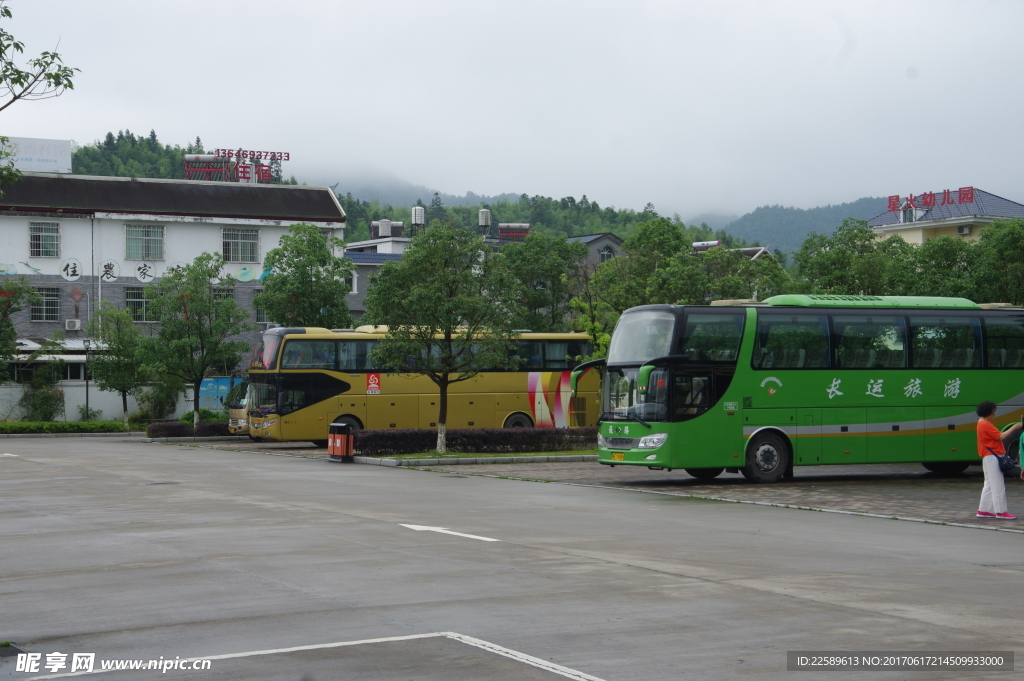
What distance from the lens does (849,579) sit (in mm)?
10203

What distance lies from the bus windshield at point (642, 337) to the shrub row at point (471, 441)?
8.95 meters

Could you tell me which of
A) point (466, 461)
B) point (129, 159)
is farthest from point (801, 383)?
point (129, 159)

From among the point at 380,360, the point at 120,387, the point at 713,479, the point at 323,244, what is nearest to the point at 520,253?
the point at 323,244

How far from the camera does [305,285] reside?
48.0m

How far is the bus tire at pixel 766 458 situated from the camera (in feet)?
74.5

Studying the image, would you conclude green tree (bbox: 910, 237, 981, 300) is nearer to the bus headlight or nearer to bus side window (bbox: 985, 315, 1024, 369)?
bus side window (bbox: 985, 315, 1024, 369)

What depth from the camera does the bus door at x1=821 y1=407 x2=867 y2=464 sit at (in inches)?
910

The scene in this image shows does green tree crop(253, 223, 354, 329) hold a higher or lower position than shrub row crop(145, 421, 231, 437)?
higher

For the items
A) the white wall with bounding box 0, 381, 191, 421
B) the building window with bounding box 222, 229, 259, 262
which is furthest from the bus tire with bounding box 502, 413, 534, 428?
the building window with bounding box 222, 229, 259, 262

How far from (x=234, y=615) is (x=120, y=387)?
46.4 metres

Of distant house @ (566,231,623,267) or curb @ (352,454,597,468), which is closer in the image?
curb @ (352,454,597,468)

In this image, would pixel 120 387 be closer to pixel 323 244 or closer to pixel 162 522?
pixel 323 244

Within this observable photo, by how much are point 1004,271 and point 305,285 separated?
94.5 feet

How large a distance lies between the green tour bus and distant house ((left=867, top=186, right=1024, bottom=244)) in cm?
5606
